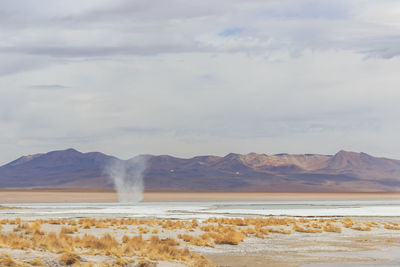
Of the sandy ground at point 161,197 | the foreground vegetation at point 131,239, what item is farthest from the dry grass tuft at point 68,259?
the sandy ground at point 161,197

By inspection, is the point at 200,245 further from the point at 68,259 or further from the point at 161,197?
the point at 161,197

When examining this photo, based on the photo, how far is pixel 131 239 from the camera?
1037 inches

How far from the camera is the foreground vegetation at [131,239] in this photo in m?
20.0

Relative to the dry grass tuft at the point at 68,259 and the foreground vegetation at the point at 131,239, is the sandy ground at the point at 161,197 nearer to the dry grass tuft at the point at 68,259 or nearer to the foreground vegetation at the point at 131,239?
the foreground vegetation at the point at 131,239

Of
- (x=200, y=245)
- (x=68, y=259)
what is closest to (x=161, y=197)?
(x=200, y=245)

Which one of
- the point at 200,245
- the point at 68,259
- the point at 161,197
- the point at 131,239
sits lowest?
the point at 200,245

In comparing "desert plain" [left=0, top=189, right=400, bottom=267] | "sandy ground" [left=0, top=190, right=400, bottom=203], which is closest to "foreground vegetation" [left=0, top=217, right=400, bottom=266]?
"desert plain" [left=0, top=189, right=400, bottom=267]

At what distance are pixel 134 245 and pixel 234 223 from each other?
600 inches

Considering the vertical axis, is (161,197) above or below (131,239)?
above

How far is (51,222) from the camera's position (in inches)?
1374

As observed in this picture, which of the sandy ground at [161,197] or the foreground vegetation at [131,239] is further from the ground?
the sandy ground at [161,197]

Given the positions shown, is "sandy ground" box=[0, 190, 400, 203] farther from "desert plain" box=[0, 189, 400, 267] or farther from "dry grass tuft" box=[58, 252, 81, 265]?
"dry grass tuft" box=[58, 252, 81, 265]

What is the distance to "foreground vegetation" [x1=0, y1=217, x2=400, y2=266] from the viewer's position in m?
20.0

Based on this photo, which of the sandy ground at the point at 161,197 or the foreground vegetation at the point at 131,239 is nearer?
the foreground vegetation at the point at 131,239
